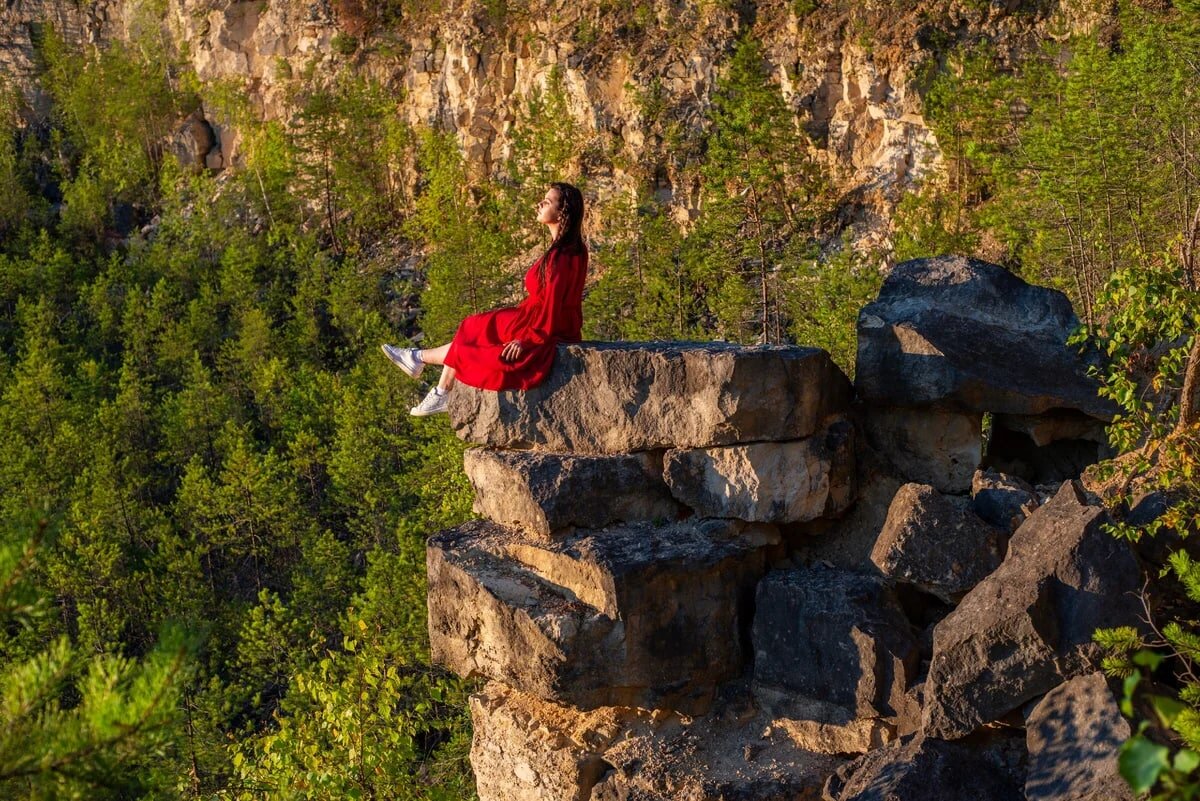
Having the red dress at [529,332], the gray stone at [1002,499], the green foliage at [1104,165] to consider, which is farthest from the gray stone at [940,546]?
the green foliage at [1104,165]

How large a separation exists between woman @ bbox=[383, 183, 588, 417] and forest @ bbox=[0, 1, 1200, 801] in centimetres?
324

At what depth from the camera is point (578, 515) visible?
8.52 metres

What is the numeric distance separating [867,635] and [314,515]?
26.8m

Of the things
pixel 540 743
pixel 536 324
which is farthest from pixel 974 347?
pixel 540 743

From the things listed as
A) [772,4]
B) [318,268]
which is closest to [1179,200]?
[772,4]

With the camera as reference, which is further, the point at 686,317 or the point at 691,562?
the point at 686,317

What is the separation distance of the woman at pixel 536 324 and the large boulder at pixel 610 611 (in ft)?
3.93

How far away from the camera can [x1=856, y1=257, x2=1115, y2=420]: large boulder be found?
8492 millimetres

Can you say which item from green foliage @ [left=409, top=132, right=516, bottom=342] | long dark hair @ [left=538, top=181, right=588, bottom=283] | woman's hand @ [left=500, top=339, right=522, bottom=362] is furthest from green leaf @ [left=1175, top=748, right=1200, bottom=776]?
green foliage @ [left=409, top=132, right=516, bottom=342]

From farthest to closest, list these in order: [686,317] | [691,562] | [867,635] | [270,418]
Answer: [270,418], [686,317], [691,562], [867,635]

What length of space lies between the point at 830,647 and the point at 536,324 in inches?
118

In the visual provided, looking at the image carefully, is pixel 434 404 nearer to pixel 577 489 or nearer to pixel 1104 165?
pixel 577 489

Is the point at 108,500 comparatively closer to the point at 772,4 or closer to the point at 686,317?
the point at 686,317

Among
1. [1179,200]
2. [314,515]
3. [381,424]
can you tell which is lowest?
[314,515]
